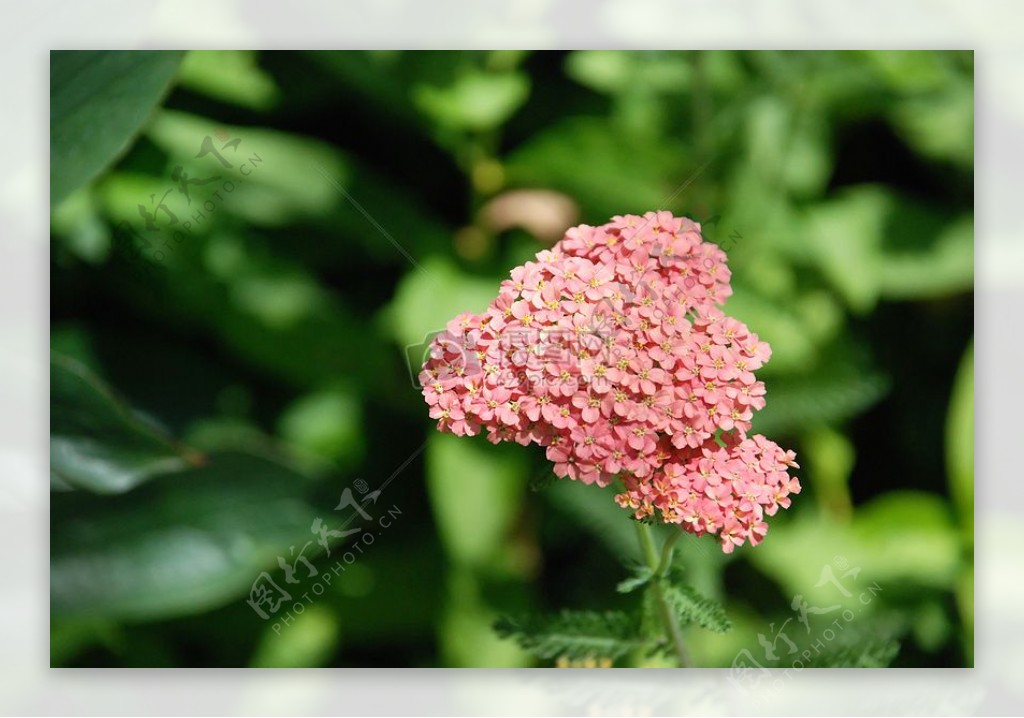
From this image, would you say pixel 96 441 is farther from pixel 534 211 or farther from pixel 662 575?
pixel 662 575

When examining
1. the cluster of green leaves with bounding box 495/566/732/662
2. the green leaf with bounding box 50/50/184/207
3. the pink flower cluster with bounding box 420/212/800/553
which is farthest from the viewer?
the green leaf with bounding box 50/50/184/207

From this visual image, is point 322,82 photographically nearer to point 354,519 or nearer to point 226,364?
Result: point 226,364

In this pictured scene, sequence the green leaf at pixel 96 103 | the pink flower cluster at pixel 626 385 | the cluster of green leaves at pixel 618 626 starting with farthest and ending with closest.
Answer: the green leaf at pixel 96 103, the cluster of green leaves at pixel 618 626, the pink flower cluster at pixel 626 385

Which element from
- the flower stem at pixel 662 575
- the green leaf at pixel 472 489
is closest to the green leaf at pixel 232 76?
the green leaf at pixel 472 489

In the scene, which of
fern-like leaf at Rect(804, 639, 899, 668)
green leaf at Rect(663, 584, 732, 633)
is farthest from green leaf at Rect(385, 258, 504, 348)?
fern-like leaf at Rect(804, 639, 899, 668)

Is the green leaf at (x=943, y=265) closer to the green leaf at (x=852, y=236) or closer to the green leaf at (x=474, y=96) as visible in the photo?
the green leaf at (x=852, y=236)

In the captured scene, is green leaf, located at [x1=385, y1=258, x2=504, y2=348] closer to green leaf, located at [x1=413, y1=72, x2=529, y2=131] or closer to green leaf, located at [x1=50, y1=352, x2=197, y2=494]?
green leaf, located at [x1=413, y1=72, x2=529, y2=131]
